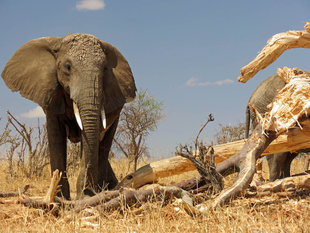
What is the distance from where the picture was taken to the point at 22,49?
296 inches

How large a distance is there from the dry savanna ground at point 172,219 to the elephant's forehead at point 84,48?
2.62 m

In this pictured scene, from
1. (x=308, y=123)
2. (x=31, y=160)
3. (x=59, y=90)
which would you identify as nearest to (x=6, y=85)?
(x=59, y=90)

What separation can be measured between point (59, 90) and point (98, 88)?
0.85 m

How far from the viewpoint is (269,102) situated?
8633 millimetres

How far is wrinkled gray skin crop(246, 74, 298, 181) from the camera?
7863 mm

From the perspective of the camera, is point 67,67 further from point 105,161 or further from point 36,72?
point 105,161

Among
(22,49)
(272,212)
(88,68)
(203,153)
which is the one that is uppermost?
(22,49)

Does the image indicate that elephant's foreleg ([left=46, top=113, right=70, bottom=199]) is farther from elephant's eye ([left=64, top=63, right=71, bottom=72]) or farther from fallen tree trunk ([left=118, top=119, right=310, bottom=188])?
fallen tree trunk ([left=118, top=119, right=310, bottom=188])

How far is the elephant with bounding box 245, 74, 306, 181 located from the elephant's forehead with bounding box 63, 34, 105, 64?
3.05 metres

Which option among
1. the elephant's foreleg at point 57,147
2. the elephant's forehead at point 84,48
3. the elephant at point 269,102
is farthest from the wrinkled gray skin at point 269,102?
the elephant's foreleg at point 57,147

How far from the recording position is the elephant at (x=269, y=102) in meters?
7.86

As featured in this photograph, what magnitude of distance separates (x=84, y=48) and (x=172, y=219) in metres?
3.56

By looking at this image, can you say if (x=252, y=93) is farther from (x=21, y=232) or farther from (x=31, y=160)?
(x=21, y=232)

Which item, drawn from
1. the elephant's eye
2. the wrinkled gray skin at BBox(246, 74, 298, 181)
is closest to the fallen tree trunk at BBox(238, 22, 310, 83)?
the wrinkled gray skin at BBox(246, 74, 298, 181)
